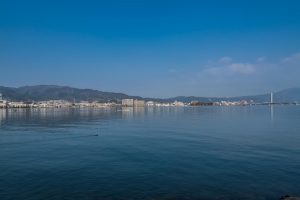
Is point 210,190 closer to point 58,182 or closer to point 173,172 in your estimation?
point 173,172

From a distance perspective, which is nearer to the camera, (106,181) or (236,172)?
(106,181)

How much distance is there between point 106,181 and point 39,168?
6.80m

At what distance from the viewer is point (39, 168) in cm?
2500

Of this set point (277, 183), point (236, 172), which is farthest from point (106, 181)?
point (277, 183)

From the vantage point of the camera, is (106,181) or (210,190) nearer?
(210,190)

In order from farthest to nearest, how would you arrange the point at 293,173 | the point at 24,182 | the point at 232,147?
the point at 232,147
the point at 293,173
the point at 24,182

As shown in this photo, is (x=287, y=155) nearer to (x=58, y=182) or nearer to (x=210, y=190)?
(x=210, y=190)

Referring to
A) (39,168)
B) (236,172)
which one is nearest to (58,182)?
(39,168)

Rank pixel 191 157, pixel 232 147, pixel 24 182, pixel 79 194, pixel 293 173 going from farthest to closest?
pixel 232 147
pixel 191 157
pixel 293 173
pixel 24 182
pixel 79 194

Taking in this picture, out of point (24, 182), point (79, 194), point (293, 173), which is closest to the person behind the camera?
point (79, 194)

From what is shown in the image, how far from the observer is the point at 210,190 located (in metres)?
19.5

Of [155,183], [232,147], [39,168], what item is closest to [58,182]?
[39,168]

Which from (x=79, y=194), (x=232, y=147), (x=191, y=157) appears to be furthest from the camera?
(x=232, y=147)

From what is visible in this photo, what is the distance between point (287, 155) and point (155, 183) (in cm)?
1570
